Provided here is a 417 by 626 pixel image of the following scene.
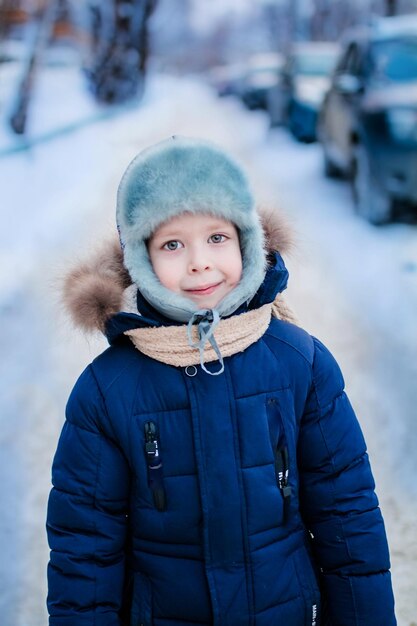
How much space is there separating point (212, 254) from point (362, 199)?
583 centimetres

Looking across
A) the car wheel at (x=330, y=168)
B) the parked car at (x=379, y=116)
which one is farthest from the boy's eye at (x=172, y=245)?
the car wheel at (x=330, y=168)

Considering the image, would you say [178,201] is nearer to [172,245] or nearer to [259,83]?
[172,245]

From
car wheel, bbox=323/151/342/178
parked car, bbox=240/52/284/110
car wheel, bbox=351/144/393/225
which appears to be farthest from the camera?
parked car, bbox=240/52/284/110

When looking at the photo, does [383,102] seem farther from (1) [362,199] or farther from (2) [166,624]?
(2) [166,624]

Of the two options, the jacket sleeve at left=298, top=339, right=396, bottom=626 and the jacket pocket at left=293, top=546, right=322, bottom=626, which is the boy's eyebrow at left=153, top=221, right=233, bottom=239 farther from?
the jacket pocket at left=293, top=546, right=322, bottom=626

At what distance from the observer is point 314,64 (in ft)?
44.6

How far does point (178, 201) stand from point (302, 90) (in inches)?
459

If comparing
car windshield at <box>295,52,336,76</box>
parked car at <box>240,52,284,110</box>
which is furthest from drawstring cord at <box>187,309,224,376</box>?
parked car at <box>240,52,284,110</box>

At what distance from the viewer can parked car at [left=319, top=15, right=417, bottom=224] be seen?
19.8 ft

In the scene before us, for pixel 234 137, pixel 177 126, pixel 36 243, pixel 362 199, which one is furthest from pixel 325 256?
pixel 177 126

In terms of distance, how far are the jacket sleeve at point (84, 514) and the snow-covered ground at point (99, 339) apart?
387mm

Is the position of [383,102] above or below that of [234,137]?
above

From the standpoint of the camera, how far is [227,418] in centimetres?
153

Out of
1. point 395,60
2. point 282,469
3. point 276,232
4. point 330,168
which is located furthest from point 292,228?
point 330,168
